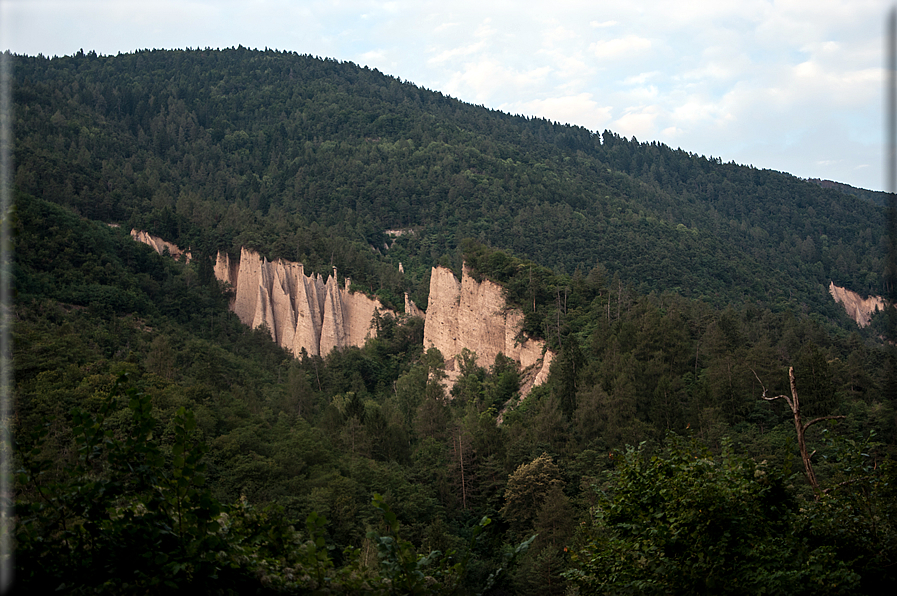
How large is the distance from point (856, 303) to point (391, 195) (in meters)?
90.5

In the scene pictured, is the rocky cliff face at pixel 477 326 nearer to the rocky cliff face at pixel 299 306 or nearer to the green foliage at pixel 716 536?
the rocky cliff face at pixel 299 306

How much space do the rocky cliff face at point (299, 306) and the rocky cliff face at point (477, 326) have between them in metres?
11.1

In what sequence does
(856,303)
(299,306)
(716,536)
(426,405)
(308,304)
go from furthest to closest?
1. (856,303)
2. (299,306)
3. (308,304)
4. (426,405)
5. (716,536)

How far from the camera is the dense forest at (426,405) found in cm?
681

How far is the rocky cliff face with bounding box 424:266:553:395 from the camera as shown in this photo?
5381 centimetres

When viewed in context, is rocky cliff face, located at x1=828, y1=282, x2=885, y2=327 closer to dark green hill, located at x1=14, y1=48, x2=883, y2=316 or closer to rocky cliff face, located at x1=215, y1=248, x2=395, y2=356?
dark green hill, located at x1=14, y1=48, x2=883, y2=316

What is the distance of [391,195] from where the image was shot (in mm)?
142000

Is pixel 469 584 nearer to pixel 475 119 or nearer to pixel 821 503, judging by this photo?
pixel 821 503

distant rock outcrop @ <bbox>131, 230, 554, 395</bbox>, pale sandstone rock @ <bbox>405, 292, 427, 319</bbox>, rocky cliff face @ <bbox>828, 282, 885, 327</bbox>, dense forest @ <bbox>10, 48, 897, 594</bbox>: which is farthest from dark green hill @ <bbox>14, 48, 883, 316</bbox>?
pale sandstone rock @ <bbox>405, 292, 427, 319</bbox>

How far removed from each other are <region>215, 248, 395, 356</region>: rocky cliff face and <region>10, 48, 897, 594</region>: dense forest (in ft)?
8.08

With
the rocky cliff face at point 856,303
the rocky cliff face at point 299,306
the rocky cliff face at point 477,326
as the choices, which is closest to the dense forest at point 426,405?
the rocky cliff face at point 477,326

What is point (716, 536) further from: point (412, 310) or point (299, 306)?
point (299, 306)

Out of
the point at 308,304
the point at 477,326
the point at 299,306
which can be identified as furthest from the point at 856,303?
the point at 299,306

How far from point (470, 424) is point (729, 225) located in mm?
141375
